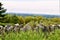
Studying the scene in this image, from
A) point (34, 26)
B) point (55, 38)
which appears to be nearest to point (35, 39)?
point (55, 38)

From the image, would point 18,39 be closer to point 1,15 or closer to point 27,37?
point 27,37

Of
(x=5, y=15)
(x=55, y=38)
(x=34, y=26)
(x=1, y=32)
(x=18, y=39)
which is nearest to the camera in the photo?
(x=18, y=39)

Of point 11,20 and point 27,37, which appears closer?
point 27,37

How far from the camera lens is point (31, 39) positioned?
187 inches

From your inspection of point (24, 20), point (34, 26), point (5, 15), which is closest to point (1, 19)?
point (5, 15)

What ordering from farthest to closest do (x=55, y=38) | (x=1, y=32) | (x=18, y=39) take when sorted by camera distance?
(x=1, y=32), (x=55, y=38), (x=18, y=39)

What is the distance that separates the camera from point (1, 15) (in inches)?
450

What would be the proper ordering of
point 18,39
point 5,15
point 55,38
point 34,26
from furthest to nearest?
1. point 5,15
2. point 34,26
3. point 55,38
4. point 18,39

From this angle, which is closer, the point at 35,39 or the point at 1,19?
the point at 35,39

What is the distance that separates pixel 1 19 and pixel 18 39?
253 inches

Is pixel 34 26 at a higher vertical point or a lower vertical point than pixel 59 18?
higher

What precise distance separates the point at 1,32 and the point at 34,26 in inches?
42.6

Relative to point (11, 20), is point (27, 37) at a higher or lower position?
higher

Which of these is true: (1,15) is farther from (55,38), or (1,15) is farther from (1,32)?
(55,38)
